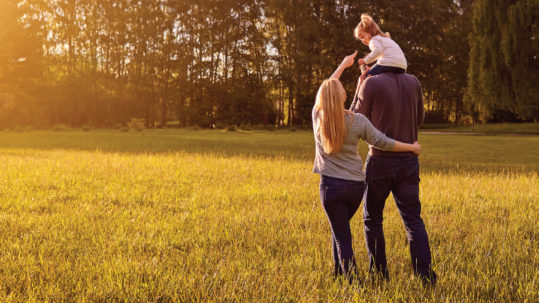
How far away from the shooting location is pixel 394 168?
3.51 meters

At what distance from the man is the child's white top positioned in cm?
11

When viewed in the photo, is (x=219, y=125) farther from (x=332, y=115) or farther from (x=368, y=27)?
(x=332, y=115)

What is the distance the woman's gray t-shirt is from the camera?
3377 mm

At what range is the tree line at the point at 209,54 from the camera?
47750 millimetres

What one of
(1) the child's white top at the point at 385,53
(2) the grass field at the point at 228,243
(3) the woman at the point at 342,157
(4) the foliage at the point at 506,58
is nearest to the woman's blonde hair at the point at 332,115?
(3) the woman at the point at 342,157

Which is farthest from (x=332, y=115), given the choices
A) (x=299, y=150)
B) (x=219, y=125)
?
(x=219, y=125)

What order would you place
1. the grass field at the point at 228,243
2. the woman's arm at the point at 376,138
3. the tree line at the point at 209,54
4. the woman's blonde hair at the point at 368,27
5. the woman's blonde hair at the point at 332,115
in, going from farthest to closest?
the tree line at the point at 209,54, the woman's blonde hair at the point at 368,27, the grass field at the point at 228,243, the woman's arm at the point at 376,138, the woman's blonde hair at the point at 332,115

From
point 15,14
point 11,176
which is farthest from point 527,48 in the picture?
point 15,14

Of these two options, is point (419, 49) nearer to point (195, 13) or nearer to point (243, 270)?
point (195, 13)

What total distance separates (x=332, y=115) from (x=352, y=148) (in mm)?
374

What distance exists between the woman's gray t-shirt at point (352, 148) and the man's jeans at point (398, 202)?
0.62 feet

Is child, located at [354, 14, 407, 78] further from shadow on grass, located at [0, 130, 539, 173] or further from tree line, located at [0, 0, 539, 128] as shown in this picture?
tree line, located at [0, 0, 539, 128]

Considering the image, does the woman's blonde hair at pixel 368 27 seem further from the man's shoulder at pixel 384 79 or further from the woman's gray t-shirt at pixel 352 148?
the woman's gray t-shirt at pixel 352 148

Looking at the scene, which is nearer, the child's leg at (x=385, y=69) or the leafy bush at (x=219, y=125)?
the child's leg at (x=385, y=69)
